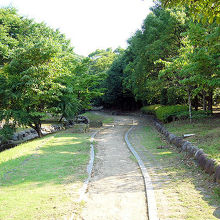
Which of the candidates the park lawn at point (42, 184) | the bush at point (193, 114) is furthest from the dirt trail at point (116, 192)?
the bush at point (193, 114)

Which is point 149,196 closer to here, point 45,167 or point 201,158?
point 201,158

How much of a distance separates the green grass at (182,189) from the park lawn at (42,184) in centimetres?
200

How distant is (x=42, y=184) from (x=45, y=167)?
1.91 m

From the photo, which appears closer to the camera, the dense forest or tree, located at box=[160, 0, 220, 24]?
tree, located at box=[160, 0, 220, 24]

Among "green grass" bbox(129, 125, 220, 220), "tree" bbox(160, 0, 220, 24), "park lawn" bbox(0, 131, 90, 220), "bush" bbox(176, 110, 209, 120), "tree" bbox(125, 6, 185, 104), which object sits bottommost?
"green grass" bbox(129, 125, 220, 220)

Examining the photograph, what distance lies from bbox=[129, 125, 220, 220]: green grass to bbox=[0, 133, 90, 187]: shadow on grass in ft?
8.28

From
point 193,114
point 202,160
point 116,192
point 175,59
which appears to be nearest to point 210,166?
point 202,160

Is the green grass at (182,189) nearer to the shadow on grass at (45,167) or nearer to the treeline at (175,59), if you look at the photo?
the shadow on grass at (45,167)

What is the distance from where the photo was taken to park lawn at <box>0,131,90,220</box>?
4.60 m

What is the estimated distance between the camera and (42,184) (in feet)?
20.5

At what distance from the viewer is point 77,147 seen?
1212cm

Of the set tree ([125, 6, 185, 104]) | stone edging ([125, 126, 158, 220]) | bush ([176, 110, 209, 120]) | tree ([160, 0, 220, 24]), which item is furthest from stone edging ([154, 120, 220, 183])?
tree ([125, 6, 185, 104])

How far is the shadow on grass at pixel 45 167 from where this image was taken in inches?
265

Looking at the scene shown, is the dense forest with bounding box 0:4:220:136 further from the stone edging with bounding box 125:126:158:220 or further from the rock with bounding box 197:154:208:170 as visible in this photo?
the stone edging with bounding box 125:126:158:220
